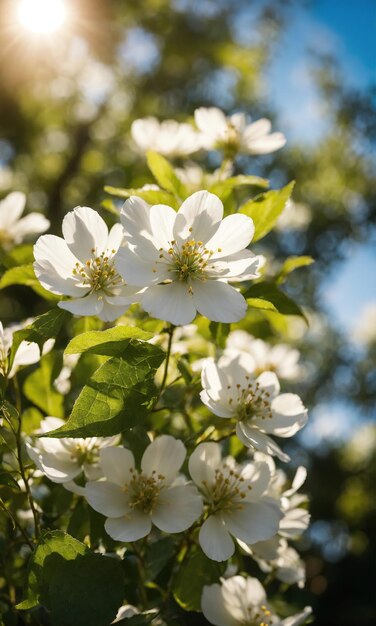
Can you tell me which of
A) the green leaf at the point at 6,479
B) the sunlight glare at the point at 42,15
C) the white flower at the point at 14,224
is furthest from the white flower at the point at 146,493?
the sunlight glare at the point at 42,15

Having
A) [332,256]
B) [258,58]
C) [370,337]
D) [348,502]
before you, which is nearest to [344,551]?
[348,502]

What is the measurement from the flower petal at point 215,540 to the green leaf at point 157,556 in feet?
0.28

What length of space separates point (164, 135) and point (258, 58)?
7636 millimetres

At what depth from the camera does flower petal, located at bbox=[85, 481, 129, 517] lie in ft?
2.67

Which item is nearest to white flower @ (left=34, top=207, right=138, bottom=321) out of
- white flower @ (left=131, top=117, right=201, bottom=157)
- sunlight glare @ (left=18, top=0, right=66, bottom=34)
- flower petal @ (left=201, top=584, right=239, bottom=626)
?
flower petal @ (left=201, top=584, right=239, bottom=626)

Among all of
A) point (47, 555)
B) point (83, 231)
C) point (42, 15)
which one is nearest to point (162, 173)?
point (83, 231)

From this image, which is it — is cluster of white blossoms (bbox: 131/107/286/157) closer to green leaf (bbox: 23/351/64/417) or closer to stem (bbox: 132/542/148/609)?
green leaf (bbox: 23/351/64/417)

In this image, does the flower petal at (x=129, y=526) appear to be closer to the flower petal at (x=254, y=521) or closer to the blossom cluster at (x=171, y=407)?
the blossom cluster at (x=171, y=407)

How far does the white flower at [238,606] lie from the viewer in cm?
88

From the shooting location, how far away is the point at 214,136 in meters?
1.32

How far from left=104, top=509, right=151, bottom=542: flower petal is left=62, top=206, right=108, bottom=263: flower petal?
0.38m

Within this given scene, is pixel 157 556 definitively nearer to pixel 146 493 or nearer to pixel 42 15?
pixel 146 493

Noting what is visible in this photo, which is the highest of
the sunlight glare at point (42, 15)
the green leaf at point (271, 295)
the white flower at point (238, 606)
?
the sunlight glare at point (42, 15)

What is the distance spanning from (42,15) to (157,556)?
6.53 metres
